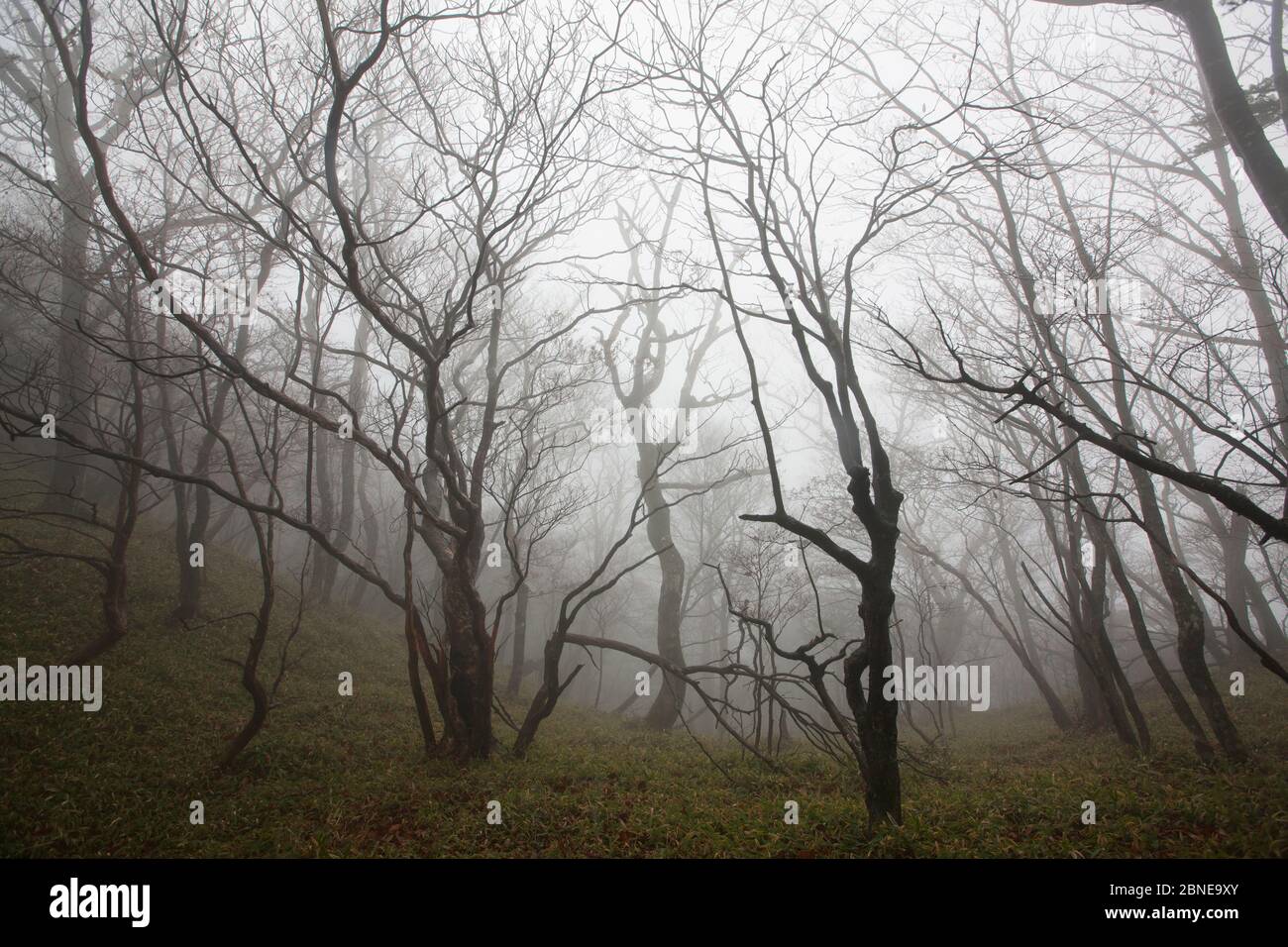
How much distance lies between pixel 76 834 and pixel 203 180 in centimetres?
963

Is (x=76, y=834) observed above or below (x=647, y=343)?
below

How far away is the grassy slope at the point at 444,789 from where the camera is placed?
3348mm

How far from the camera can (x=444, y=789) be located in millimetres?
4383

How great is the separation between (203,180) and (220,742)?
8.82m

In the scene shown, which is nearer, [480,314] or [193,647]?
[193,647]

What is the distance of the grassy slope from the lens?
3.35m
